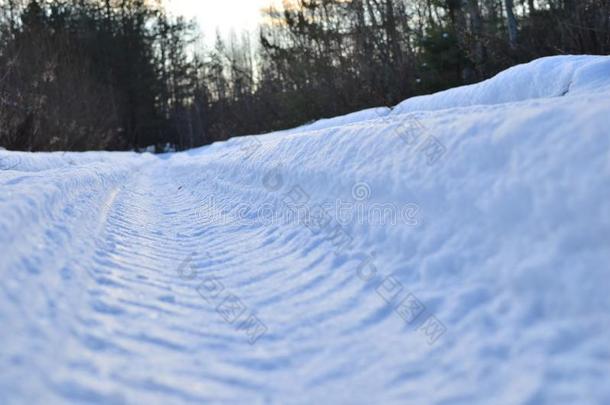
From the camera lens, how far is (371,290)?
218 cm

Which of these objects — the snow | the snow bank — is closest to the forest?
the snow bank

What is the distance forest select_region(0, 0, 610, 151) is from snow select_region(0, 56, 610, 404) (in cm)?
795

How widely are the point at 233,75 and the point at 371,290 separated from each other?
45.6 metres

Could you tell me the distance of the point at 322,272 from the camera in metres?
2.48

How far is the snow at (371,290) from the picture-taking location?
1.44m

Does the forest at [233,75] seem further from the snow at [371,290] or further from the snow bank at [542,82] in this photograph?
the snow at [371,290]

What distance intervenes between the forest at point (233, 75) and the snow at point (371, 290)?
313 inches

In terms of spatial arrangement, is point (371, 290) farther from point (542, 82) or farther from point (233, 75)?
point (233, 75)

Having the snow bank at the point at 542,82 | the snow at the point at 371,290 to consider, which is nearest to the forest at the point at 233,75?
the snow bank at the point at 542,82

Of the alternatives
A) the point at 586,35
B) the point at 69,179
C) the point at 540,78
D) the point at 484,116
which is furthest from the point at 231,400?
the point at 586,35

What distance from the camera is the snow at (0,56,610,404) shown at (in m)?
1.44

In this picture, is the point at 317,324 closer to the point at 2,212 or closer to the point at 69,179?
the point at 2,212

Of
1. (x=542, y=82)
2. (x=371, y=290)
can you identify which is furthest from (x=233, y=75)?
(x=371, y=290)

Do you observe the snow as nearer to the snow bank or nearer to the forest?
the snow bank
